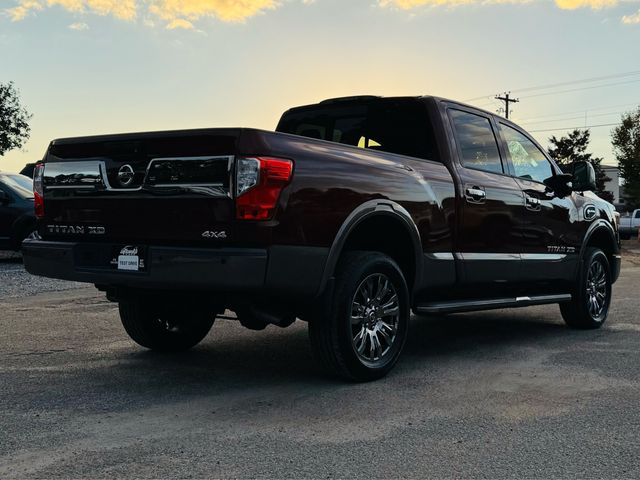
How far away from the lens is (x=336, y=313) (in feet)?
14.5

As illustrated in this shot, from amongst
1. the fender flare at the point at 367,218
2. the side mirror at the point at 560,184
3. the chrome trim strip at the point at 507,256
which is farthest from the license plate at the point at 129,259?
the side mirror at the point at 560,184

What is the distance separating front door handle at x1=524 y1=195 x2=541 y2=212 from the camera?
20.4 ft

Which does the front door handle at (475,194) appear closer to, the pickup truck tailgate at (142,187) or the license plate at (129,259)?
the pickup truck tailgate at (142,187)

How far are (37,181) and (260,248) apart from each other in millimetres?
1826

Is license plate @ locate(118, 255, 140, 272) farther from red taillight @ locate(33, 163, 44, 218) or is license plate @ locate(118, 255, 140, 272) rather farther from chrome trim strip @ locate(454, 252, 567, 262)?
chrome trim strip @ locate(454, 252, 567, 262)

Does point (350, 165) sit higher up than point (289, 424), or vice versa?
point (350, 165)

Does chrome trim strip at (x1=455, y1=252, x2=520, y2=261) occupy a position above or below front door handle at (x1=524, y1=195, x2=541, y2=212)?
below

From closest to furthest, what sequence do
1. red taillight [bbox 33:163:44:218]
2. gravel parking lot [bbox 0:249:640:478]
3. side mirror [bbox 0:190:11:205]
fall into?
gravel parking lot [bbox 0:249:640:478]
red taillight [bbox 33:163:44:218]
side mirror [bbox 0:190:11:205]

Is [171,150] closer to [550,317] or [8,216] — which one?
[550,317]

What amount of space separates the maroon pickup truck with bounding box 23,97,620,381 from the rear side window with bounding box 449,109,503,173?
0.05ft

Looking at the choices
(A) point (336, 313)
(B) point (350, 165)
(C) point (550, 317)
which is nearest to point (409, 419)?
(A) point (336, 313)

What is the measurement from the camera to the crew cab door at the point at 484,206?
18.1ft

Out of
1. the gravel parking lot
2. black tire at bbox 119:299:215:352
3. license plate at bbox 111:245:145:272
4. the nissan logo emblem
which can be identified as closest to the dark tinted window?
the gravel parking lot

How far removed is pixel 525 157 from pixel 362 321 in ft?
9.14
